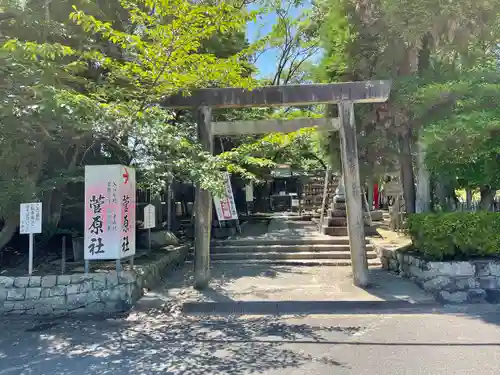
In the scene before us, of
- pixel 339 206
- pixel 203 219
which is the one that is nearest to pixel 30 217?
pixel 203 219

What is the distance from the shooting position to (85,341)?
5.75 m

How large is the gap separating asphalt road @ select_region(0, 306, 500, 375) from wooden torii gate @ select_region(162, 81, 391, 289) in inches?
62.1

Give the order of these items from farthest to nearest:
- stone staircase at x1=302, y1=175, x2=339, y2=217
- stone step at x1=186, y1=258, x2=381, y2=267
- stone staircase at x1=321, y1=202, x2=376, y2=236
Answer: stone staircase at x1=302, y1=175, x2=339, y2=217
stone staircase at x1=321, y1=202, x2=376, y2=236
stone step at x1=186, y1=258, x2=381, y2=267

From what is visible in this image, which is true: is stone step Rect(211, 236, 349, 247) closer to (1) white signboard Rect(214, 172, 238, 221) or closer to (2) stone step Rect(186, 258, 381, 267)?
(2) stone step Rect(186, 258, 381, 267)

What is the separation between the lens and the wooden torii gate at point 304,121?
26.7ft

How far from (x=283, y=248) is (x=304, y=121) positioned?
4.50m

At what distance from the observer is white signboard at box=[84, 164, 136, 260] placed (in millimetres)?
7418

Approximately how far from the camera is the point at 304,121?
842cm

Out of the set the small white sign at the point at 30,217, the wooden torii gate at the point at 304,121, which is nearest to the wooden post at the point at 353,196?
the wooden torii gate at the point at 304,121

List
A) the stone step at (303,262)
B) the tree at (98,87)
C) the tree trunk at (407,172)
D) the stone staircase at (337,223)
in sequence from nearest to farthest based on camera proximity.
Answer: the tree at (98,87), the tree trunk at (407,172), the stone step at (303,262), the stone staircase at (337,223)

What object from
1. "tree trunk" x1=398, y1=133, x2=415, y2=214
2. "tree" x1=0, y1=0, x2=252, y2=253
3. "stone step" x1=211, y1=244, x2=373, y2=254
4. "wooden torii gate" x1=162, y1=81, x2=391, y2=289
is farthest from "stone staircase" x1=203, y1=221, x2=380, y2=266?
"tree" x1=0, y1=0, x2=252, y2=253

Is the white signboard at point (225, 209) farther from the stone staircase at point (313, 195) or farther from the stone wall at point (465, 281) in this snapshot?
the stone staircase at point (313, 195)

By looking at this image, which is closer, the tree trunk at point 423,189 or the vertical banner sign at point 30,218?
the vertical banner sign at point 30,218

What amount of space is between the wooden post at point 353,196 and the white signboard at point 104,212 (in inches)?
170
